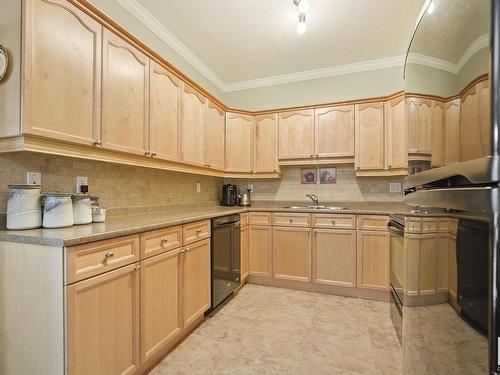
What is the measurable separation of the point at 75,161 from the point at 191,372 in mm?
1613

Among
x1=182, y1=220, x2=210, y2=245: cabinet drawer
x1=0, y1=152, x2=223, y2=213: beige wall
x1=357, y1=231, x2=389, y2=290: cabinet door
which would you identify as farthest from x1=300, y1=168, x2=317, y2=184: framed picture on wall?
x1=182, y1=220, x2=210, y2=245: cabinet drawer

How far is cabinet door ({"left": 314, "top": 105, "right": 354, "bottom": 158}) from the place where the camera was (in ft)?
10.2

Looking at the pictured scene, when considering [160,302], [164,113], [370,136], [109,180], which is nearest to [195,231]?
[160,302]

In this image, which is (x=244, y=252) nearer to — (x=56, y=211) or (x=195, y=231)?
(x=195, y=231)

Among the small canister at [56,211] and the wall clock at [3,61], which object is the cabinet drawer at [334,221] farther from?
the wall clock at [3,61]

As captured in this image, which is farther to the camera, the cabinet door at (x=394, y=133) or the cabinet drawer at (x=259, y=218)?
the cabinet drawer at (x=259, y=218)

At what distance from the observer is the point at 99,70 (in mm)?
1608

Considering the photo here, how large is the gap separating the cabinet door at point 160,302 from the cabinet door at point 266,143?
1.94 m

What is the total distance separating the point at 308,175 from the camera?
3.55 meters

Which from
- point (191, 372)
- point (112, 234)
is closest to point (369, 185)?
point (191, 372)

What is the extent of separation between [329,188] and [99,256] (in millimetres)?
2875

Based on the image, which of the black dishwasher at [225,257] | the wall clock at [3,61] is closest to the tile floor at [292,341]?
the black dishwasher at [225,257]

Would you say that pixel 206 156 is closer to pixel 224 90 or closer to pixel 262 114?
pixel 262 114

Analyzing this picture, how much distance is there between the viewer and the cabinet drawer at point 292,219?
297 cm
